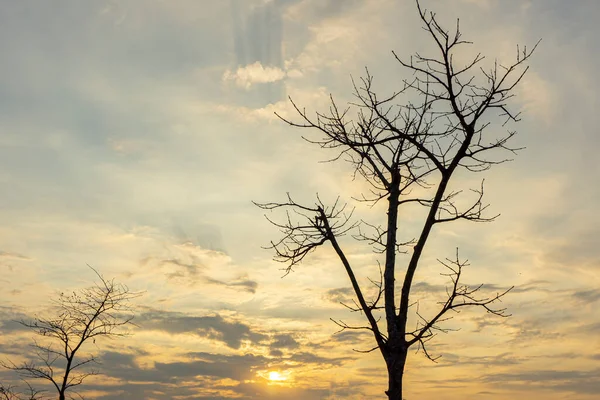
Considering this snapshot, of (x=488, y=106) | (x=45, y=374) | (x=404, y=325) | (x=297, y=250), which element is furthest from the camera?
(x=45, y=374)

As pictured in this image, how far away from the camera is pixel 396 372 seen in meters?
9.93

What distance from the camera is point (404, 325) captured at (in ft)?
33.2

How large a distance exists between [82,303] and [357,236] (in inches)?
631

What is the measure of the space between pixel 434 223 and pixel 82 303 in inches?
686

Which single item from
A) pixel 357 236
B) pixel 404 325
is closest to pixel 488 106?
pixel 357 236

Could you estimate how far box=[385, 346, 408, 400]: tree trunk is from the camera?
9.84 meters

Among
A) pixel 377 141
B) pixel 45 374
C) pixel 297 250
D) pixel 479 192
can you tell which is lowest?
pixel 45 374

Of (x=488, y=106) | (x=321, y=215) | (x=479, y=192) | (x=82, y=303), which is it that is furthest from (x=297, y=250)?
(x=82, y=303)

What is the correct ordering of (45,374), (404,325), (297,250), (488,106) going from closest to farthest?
(404,325) → (488,106) → (297,250) → (45,374)

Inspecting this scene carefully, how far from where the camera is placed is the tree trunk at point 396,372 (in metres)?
9.84

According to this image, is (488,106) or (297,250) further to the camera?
(297,250)

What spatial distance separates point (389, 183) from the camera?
11336 mm

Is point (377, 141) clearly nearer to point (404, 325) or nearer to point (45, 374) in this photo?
point (404, 325)

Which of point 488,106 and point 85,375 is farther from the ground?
point 488,106
